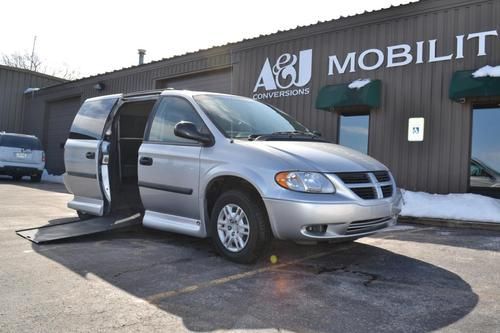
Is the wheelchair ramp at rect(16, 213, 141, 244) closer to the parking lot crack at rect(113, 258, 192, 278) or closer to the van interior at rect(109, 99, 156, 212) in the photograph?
the van interior at rect(109, 99, 156, 212)

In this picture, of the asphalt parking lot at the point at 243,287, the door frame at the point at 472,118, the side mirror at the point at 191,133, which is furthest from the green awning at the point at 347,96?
the side mirror at the point at 191,133

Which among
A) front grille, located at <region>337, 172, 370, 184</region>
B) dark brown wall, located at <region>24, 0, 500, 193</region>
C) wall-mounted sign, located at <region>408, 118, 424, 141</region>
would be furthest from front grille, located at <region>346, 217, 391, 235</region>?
wall-mounted sign, located at <region>408, 118, 424, 141</region>

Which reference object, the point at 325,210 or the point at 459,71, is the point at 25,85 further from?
the point at 325,210

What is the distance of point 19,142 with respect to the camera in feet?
50.9

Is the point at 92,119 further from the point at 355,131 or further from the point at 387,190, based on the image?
the point at 355,131

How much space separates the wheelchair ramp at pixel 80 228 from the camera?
5117 millimetres

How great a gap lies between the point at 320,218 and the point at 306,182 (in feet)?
1.09

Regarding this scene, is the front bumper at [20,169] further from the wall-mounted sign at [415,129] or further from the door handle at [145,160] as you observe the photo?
the wall-mounted sign at [415,129]

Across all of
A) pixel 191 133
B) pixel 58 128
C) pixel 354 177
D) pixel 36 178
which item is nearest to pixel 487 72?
pixel 354 177

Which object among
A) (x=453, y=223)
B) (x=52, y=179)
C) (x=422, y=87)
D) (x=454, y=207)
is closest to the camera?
(x=453, y=223)

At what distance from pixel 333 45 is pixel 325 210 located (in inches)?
338

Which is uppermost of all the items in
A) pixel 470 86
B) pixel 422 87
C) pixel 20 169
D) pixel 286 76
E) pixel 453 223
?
pixel 286 76

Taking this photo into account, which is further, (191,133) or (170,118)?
(170,118)

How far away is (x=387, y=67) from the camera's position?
10.4m
